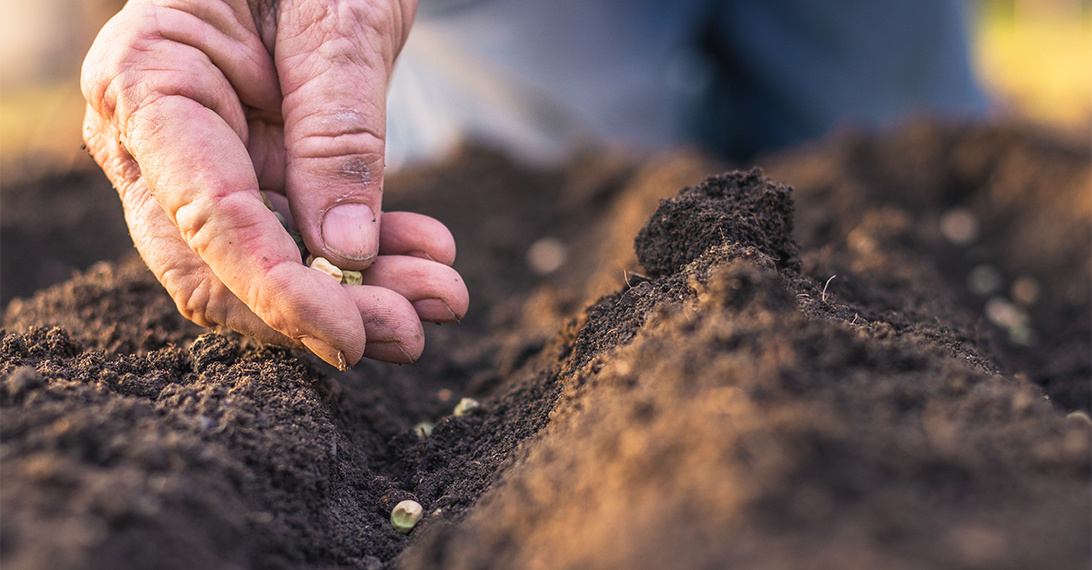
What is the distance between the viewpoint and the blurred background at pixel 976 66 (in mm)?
4820

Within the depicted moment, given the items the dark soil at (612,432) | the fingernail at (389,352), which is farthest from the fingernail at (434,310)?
the dark soil at (612,432)

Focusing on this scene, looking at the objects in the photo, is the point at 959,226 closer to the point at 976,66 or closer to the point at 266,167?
Answer: the point at 976,66

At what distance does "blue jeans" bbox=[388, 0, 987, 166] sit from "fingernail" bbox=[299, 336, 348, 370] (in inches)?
106

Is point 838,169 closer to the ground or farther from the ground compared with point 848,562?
farther from the ground

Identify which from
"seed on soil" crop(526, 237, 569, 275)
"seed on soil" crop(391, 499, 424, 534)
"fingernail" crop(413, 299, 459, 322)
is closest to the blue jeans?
"seed on soil" crop(526, 237, 569, 275)

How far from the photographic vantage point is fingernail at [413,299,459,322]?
5.05 ft

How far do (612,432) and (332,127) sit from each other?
2.96 feet

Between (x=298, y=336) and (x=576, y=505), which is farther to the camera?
(x=298, y=336)

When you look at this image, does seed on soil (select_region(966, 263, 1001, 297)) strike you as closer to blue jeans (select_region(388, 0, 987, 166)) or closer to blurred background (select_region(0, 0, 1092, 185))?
blue jeans (select_region(388, 0, 987, 166))

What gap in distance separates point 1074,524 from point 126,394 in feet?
4.51

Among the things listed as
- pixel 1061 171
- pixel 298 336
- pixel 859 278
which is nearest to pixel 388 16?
pixel 298 336

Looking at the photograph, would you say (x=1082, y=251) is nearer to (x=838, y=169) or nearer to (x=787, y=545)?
(x=838, y=169)

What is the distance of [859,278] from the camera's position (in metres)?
1.82

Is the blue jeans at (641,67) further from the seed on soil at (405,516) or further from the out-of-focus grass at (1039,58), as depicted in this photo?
the seed on soil at (405,516)
